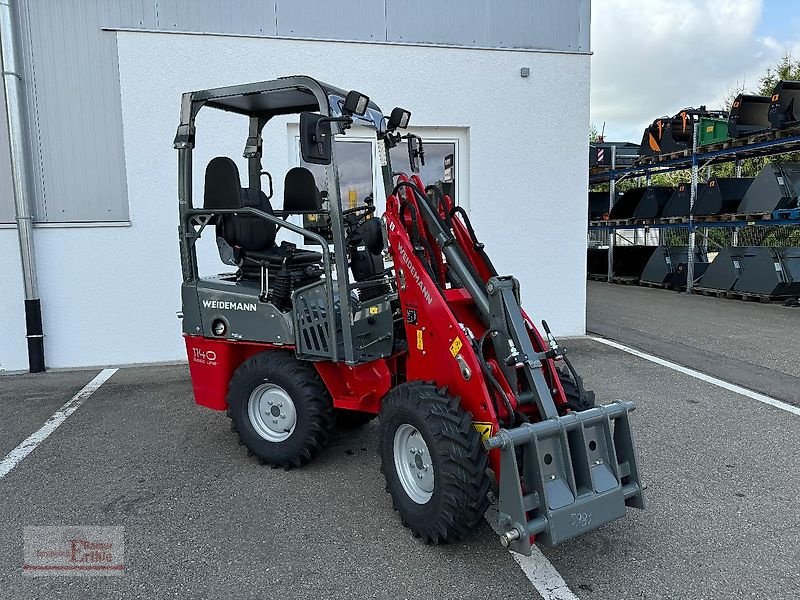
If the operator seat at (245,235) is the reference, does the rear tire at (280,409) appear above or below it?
below

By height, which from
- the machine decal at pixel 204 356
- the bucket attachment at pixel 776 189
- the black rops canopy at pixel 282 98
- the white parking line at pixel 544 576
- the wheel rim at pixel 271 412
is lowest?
the white parking line at pixel 544 576

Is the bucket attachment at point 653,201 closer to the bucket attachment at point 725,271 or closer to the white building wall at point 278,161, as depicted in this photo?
the bucket attachment at point 725,271

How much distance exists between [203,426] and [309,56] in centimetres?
441

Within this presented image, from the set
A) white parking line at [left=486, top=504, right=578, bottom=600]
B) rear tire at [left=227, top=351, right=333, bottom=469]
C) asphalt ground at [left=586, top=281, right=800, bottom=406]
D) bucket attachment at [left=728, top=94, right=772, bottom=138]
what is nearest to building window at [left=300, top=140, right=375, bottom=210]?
rear tire at [left=227, top=351, right=333, bottom=469]

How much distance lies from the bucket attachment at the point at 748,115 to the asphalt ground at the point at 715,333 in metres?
3.46

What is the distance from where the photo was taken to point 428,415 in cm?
304

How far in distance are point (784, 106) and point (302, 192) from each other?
10678 mm

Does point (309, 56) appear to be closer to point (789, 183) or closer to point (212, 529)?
point (212, 529)

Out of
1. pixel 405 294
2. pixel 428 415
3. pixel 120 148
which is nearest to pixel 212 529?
pixel 428 415

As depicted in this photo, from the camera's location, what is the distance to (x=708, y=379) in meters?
6.25

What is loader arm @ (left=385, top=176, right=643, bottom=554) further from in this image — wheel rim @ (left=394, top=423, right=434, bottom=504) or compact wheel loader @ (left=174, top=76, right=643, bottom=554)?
wheel rim @ (left=394, top=423, right=434, bottom=504)

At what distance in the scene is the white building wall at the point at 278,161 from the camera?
22.6ft

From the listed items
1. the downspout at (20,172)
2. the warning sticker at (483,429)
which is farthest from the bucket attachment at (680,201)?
the downspout at (20,172)

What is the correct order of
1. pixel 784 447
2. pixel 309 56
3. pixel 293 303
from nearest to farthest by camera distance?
pixel 293 303
pixel 784 447
pixel 309 56
